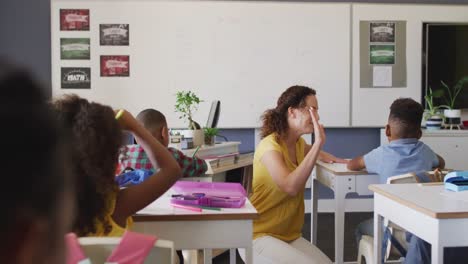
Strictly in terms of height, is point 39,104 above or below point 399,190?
above

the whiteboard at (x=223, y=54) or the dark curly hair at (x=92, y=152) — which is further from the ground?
the whiteboard at (x=223, y=54)

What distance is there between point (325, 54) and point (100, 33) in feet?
7.23

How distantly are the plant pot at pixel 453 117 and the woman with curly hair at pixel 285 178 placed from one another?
3015mm

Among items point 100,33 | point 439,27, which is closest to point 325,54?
point 439,27

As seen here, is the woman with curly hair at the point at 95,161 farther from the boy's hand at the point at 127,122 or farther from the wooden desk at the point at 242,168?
the wooden desk at the point at 242,168

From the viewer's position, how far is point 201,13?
5262 mm

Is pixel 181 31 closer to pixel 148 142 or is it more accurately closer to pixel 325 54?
pixel 325 54

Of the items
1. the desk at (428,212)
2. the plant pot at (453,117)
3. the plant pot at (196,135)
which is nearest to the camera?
the desk at (428,212)

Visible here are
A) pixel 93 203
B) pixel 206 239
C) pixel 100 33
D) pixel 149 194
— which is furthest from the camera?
pixel 100 33

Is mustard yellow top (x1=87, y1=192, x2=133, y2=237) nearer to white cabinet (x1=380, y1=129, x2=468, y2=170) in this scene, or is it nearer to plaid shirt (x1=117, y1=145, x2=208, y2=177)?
plaid shirt (x1=117, y1=145, x2=208, y2=177)

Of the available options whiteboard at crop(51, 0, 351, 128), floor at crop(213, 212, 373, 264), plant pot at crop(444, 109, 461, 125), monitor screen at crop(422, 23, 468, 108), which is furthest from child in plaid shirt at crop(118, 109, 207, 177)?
monitor screen at crop(422, 23, 468, 108)

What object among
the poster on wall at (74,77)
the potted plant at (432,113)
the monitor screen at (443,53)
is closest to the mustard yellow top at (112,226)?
the poster on wall at (74,77)

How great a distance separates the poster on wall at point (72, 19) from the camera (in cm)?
518

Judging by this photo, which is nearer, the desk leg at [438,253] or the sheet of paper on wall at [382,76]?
the desk leg at [438,253]
